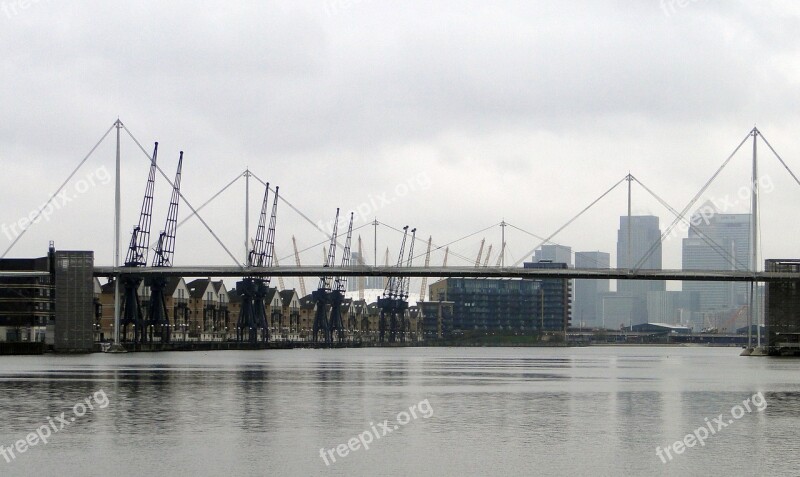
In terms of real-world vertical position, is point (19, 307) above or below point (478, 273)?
below

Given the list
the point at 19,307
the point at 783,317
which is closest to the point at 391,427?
the point at 783,317

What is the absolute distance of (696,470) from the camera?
29.5m

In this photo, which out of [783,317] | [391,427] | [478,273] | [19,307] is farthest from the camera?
[19,307]

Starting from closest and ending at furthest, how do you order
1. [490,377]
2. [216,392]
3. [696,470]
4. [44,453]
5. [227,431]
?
[696,470] < [44,453] < [227,431] < [216,392] < [490,377]

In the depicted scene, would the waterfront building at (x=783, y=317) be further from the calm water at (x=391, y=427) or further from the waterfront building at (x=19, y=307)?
the waterfront building at (x=19, y=307)

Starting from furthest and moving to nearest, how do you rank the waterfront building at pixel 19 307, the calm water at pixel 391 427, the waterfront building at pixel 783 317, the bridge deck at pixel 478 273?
the waterfront building at pixel 19 307 → the bridge deck at pixel 478 273 → the waterfront building at pixel 783 317 → the calm water at pixel 391 427

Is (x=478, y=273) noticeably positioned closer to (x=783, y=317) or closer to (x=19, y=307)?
(x=783, y=317)

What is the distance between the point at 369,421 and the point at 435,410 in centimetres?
539

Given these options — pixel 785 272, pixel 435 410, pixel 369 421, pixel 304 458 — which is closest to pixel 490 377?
pixel 435 410

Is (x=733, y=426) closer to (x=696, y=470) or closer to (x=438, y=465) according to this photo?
(x=696, y=470)

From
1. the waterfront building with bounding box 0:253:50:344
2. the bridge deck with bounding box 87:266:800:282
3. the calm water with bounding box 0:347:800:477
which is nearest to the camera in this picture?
the calm water with bounding box 0:347:800:477

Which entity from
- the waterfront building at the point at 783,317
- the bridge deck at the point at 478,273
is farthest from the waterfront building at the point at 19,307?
the waterfront building at the point at 783,317

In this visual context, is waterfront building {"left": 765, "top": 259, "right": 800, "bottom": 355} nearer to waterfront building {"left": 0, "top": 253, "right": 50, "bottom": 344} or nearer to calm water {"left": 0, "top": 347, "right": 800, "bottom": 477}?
calm water {"left": 0, "top": 347, "right": 800, "bottom": 477}

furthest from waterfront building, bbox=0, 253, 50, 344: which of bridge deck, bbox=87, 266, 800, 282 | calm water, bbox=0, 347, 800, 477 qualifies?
calm water, bbox=0, 347, 800, 477
